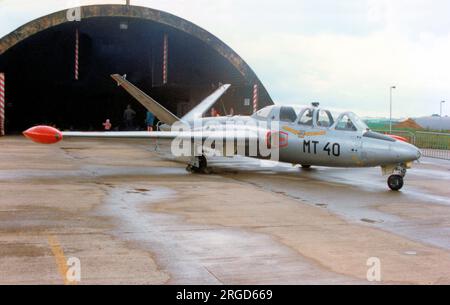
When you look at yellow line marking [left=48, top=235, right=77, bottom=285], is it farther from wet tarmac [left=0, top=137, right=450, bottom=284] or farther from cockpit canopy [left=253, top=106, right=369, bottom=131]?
cockpit canopy [left=253, top=106, right=369, bottom=131]

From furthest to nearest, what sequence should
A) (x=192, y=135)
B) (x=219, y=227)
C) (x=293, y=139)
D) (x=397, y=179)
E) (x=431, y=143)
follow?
(x=431, y=143) < (x=192, y=135) < (x=293, y=139) < (x=397, y=179) < (x=219, y=227)

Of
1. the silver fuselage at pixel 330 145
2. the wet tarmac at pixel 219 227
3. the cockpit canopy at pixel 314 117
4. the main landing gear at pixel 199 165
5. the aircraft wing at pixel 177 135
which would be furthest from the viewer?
the main landing gear at pixel 199 165

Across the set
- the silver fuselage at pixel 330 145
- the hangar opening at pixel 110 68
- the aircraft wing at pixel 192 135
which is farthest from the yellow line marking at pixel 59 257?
the hangar opening at pixel 110 68

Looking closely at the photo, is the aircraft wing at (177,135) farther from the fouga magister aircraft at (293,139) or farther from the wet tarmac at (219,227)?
the wet tarmac at (219,227)

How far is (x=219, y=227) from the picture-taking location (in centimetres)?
802

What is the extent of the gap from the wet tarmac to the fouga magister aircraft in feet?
2.12

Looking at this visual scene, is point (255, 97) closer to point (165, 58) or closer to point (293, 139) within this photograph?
point (165, 58)

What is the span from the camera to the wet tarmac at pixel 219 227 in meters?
5.81

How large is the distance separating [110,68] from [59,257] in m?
29.1

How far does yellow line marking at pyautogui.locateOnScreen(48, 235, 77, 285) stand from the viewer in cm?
552

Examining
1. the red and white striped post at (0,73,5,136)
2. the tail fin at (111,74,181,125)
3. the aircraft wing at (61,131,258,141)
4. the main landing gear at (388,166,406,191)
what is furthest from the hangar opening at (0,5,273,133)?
the main landing gear at (388,166,406,191)

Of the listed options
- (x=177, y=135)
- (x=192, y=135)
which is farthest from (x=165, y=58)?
(x=192, y=135)

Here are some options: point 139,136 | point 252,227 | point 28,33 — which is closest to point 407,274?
point 252,227

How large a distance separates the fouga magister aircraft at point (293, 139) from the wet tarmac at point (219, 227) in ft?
2.12
